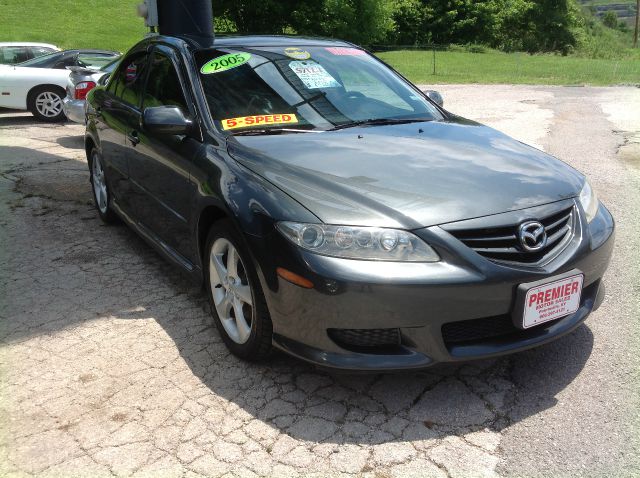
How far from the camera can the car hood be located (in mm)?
2783

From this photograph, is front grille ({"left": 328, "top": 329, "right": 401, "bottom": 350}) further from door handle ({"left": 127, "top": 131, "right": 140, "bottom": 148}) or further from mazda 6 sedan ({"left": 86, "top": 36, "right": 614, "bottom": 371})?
door handle ({"left": 127, "top": 131, "right": 140, "bottom": 148})

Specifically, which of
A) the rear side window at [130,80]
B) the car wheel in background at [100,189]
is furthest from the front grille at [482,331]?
the car wheel in background at [100,189]

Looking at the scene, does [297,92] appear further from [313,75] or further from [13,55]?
[13,55]

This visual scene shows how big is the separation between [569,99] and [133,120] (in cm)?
1375

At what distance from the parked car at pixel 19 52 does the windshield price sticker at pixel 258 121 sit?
11321 millimetres

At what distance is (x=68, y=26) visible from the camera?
41.5 m

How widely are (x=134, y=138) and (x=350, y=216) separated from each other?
227cm

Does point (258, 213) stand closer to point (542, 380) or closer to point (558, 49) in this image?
point (542, 380)

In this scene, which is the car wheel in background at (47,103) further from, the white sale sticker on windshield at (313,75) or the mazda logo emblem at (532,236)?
the mazda logo emblem at (532,236)

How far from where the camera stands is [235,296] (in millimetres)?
3252

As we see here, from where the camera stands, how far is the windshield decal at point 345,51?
4477 millimetres

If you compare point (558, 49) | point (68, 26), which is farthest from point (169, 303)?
point (558, 49)

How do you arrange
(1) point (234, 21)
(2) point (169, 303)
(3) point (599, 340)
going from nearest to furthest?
(3) point (599, 340) → (2) point (169, 303) → (1) point (234, 21)

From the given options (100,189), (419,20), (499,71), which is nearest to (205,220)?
(100,189)
